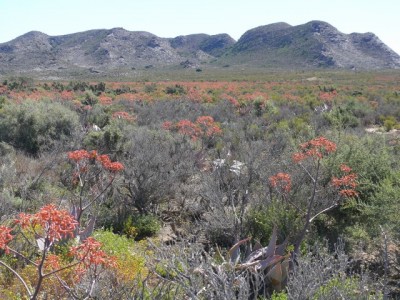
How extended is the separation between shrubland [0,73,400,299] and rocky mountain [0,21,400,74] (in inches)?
3809

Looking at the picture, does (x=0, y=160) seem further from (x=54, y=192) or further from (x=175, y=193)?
(x=175, y=193)

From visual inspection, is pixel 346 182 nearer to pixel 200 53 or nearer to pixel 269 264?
pixel 269 264

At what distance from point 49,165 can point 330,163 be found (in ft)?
21.1

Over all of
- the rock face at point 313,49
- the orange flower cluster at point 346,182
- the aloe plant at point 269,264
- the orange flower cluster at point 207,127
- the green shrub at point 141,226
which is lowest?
the green shrub at point 141,226

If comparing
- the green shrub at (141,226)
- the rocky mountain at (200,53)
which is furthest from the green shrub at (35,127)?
the rocky mountain at (200,53)

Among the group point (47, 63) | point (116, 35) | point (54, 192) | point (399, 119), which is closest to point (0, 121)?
point (54, 192)

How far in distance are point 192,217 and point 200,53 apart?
154 m

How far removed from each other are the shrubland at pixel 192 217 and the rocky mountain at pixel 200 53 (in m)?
96.8

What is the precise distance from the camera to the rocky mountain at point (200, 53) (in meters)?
115

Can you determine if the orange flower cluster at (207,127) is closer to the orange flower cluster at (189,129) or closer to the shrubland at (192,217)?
the shrubland at (192,217)

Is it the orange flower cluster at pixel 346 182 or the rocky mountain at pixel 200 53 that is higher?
the rocky mountain at pixel 200 53

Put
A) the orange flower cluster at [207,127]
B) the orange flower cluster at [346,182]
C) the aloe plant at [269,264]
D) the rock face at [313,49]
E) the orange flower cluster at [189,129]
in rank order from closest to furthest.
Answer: the aloe plant at [269,264]
the orange flower cluster at [346,182]
the orange flower cluster at [189,129]
the orange flower cluster at [207,127]
the rock face at [313,49]

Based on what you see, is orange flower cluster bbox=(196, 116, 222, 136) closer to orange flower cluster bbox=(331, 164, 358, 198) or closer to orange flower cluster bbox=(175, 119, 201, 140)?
orange flower cluster bbox=(175, 119, 201, 140)

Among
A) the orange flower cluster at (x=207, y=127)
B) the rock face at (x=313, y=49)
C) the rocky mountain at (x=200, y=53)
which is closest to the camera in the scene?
the orange flower cluster at (x=207, y=127)
